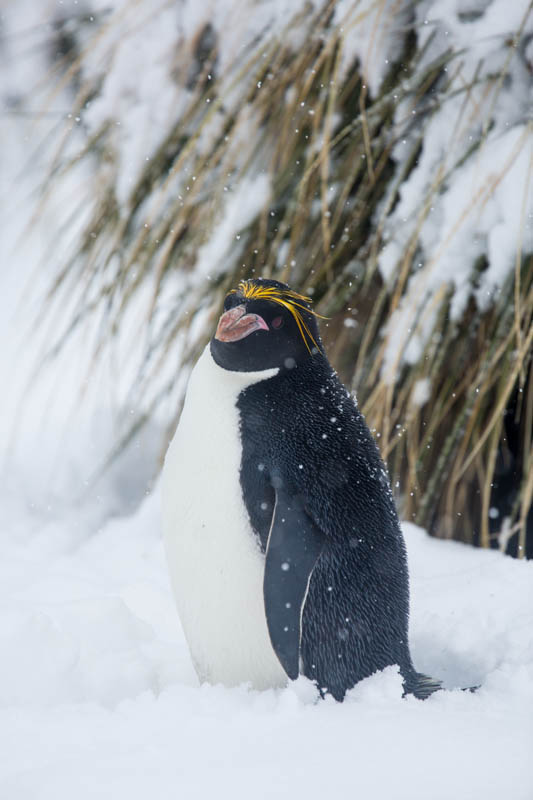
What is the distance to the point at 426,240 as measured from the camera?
144 centimetres

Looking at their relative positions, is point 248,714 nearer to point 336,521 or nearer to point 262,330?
point 336,521

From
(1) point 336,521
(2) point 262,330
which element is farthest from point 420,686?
(2) point 262,330

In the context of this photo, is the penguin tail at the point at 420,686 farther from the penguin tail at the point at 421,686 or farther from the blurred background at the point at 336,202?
the blurred background at the point at 336,202

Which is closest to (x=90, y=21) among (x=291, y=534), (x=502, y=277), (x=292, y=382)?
(x=502, y=277)

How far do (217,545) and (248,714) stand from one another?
0.68 ft

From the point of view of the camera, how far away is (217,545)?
36.2 inches

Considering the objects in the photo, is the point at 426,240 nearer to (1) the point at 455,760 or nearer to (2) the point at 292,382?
(2) the point at 292,382

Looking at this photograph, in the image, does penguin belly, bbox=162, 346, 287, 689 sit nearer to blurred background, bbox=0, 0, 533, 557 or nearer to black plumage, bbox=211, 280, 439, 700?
black plumage, bbox=211, 280, 439, 700

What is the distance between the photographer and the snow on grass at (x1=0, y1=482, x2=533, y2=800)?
0.65 metres

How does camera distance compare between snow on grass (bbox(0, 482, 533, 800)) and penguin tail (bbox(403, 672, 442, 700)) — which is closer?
snow on grass (bbox(0, 482, 533, 800))

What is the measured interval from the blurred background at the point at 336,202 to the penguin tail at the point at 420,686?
1.57 ft

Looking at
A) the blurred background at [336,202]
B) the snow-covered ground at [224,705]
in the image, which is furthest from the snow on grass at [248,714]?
the blurred background at [336,202]

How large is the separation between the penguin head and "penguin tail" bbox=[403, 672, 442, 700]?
407 mm

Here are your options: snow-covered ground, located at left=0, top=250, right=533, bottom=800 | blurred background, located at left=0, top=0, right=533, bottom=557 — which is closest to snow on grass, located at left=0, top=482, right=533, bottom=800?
snow-covered ground, located at left=0, top=250, right=533, bottom=800
